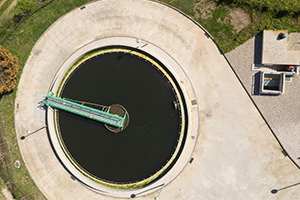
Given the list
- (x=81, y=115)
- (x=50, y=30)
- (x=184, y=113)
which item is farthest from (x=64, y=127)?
(x=184, y=113)

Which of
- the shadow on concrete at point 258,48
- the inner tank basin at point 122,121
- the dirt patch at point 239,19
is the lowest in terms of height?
the inner tank basin at point 122,121

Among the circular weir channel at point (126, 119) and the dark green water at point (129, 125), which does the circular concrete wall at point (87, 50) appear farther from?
the dark green water at point (129, 125)

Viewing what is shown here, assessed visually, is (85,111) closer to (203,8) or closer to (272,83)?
(203,8)

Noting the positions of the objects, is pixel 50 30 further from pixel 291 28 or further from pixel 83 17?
pixel 291 28

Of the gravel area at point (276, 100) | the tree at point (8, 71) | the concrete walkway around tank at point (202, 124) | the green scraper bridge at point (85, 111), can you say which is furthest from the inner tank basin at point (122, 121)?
the gravel area at point (276, 100)

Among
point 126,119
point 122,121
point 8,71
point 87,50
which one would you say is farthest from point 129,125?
point 8,71

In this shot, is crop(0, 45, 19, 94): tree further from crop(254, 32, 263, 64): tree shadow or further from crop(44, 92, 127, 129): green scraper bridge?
crop(254, 32, 263, 64): tree shadow
